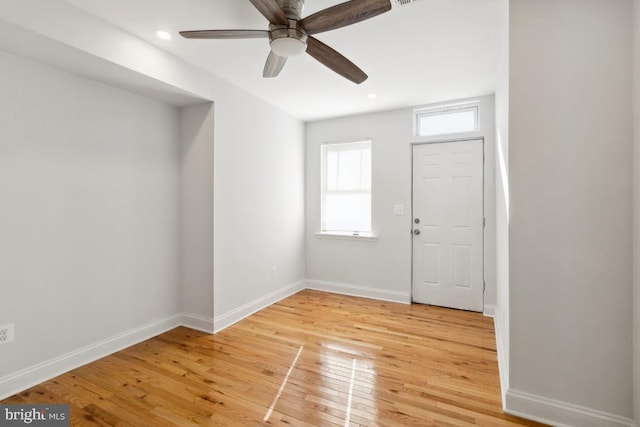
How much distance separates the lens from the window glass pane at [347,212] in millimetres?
4441

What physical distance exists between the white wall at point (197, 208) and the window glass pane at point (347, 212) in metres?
2.03

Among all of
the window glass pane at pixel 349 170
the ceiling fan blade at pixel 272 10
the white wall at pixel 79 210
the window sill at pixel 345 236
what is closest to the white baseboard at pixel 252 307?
the white wall at pixel 79 210

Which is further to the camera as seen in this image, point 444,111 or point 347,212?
point 347,212

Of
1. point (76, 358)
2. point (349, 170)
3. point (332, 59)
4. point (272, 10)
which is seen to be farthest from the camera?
point (349, 170)

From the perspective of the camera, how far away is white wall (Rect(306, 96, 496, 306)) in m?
4.09

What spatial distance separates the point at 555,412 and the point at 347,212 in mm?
3175

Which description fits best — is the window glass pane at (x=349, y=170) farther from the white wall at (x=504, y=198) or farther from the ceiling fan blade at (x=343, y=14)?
the ceiling fan blade at (x=343, y=14)

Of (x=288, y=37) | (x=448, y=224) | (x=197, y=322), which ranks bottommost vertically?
(x=197, y=322)

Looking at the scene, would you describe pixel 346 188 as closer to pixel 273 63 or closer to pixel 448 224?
pixel 448 224

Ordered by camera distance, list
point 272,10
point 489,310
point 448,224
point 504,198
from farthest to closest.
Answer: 1. point 448,224
2. point 489,310
3. point 504,198
4. point 272,10

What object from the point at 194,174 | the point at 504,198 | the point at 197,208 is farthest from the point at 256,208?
the point at 504,198

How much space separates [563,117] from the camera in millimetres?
1783

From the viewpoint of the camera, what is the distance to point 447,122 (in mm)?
3965

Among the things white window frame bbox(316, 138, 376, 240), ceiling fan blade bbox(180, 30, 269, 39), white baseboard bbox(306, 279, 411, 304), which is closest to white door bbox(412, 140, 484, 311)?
white baseboard bbox(306, 279, 411, 304)
